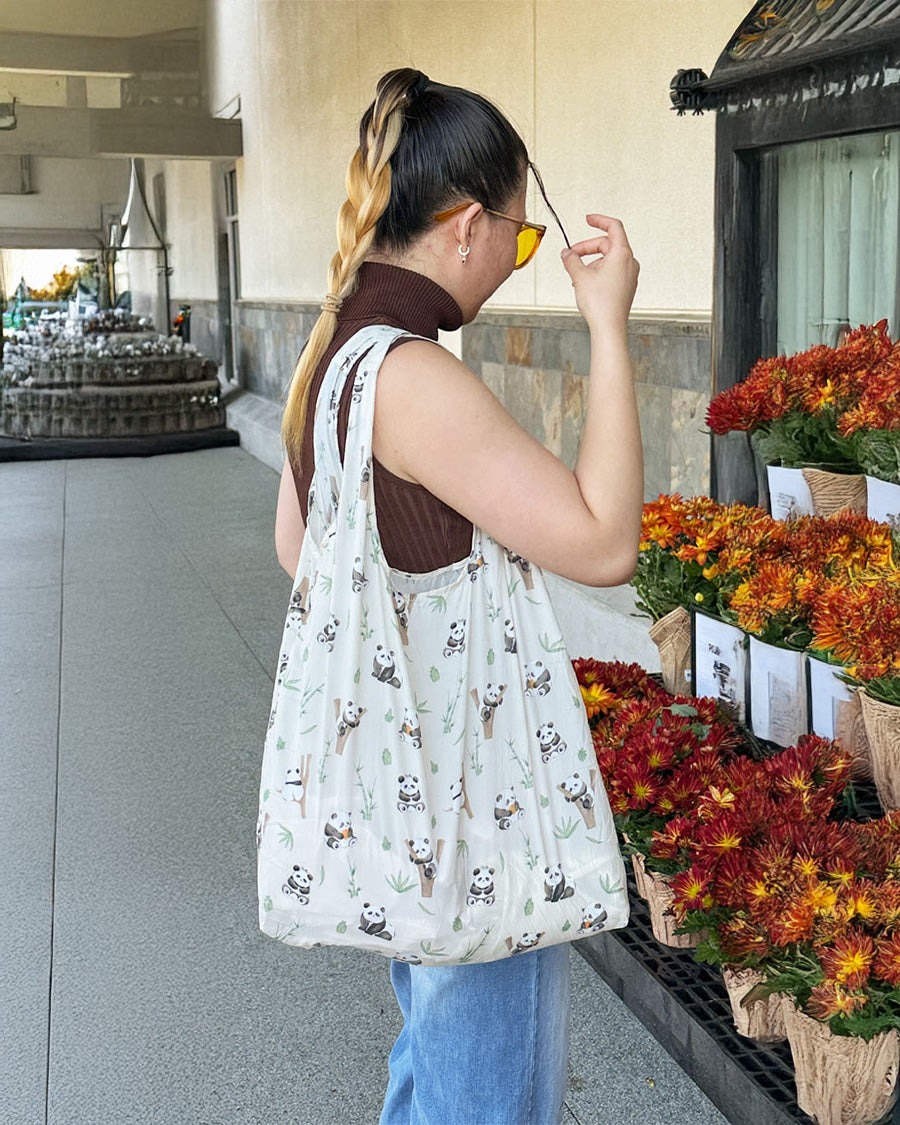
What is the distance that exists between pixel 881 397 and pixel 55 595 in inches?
203

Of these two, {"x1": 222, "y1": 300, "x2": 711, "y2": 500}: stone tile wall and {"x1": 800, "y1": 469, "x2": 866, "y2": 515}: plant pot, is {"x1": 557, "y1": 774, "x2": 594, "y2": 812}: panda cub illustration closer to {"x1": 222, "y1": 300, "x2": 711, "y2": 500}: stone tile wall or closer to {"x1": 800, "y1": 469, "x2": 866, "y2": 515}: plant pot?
{"x1": 800, "y1": 469, "x2": 866, "y2": 515}: plant pot

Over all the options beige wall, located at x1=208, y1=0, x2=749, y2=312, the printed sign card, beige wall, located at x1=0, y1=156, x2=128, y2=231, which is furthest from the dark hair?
beige wall, located at x1=0, y1=156, x2=128, y2=231

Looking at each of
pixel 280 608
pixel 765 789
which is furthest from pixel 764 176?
pixel 280 608

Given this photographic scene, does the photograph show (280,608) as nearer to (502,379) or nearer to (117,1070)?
(502,379)

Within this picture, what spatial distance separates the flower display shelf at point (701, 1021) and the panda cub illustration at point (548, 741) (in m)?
0.77

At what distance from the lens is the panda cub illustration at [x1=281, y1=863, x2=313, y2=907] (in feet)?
4.51

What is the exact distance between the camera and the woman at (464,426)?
131 cm

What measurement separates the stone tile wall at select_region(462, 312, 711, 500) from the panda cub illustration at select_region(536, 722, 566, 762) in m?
2.52

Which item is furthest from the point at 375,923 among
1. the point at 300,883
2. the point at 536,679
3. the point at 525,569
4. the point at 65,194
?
the point at 65,194

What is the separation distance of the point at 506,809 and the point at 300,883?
24 centimetres

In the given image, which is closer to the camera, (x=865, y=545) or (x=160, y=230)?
(x=865, y=545)

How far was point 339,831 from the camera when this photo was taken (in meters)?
1.36

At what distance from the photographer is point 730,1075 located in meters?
1.93

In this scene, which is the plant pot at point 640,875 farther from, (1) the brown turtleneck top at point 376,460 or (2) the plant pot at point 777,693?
(1) the brown turtleneck top at point 376,460
